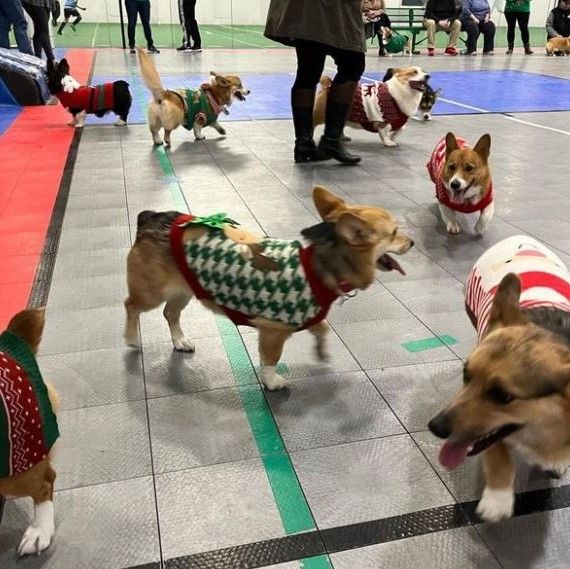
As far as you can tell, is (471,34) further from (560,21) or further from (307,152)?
(307,152)

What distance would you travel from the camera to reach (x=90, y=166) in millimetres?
5320

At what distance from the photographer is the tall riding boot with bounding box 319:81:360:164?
17.4 feet

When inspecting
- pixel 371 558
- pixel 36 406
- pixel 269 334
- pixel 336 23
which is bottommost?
pixel 371 558

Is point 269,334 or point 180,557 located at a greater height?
point 269,334

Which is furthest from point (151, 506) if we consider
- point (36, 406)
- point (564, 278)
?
point (564, 278)

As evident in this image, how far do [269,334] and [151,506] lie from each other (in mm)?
741

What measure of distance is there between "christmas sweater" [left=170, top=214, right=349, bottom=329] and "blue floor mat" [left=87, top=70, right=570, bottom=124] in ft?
18.5

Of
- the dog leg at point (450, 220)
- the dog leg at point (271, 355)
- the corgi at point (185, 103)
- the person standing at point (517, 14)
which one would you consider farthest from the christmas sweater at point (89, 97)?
the person standing at point (517, 14)

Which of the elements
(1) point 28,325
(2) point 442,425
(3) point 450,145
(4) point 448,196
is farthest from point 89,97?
(2) point 442,425

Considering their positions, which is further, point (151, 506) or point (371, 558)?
point (151, 506)

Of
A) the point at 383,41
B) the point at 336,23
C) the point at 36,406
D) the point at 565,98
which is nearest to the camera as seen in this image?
the point at 36,406

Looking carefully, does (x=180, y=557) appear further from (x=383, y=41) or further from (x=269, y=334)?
(x=383, y=41)

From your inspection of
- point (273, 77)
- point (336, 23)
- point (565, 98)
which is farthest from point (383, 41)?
point (336, 23)

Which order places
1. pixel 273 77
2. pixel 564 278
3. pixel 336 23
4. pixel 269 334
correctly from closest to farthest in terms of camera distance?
1. pixel 564 278
2. pixel 269 334
3. pixel 336 23
4. pixel 273 77
